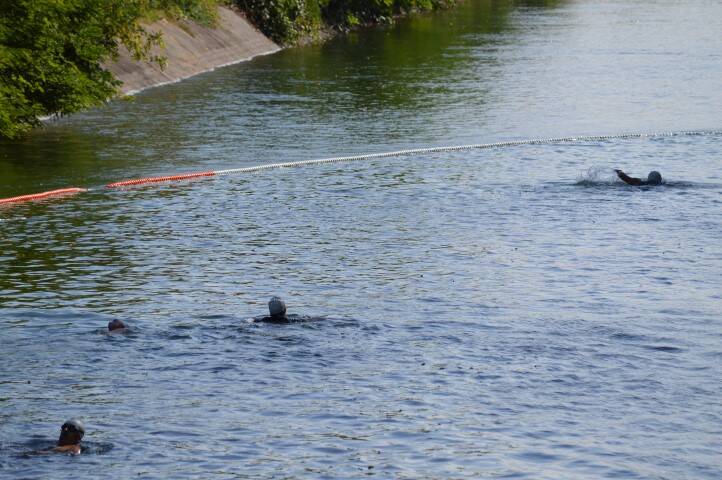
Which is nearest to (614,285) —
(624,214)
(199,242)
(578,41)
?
A: (624,214)

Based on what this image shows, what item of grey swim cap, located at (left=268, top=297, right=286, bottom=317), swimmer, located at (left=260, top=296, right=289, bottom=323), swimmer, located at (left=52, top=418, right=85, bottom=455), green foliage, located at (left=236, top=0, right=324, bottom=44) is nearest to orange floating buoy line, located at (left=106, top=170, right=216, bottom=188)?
swimmer, located at (left=260, top=296, right=289, bottom=323)

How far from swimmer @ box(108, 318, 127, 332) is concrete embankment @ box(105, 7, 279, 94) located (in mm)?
33556

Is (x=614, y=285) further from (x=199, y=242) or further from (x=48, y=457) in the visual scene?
(x=48, y=457)

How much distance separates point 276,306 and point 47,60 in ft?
71.3

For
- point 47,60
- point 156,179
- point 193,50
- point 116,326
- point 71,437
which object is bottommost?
point 156,179

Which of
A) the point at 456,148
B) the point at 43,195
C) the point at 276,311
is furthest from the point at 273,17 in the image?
the point at 276,311

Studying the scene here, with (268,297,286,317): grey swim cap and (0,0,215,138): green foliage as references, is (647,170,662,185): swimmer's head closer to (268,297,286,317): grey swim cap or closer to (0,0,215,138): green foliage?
(268,297,286,317): grey swim cap

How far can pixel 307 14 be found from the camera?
8981 centimetres

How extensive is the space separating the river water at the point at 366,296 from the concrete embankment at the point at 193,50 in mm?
4458

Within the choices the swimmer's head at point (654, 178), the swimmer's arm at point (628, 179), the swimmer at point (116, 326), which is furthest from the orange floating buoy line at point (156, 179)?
the swimmer at point (116, 326)

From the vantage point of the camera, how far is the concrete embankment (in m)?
60.2

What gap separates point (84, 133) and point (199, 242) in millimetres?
17402

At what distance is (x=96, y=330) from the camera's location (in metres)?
24.6

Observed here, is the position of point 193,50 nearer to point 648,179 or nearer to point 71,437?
point 648,179
